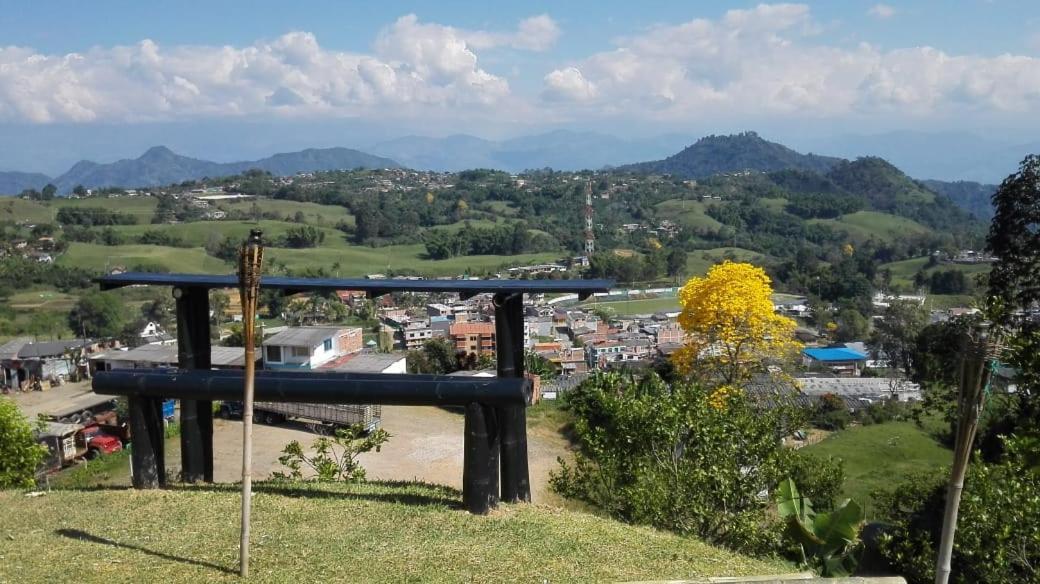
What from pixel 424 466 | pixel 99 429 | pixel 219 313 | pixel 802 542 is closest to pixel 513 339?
pixel 802 542

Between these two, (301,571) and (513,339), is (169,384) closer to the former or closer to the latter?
(301,571)

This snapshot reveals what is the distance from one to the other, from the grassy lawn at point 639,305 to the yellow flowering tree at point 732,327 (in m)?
43.8

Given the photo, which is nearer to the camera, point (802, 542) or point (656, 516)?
point (656, 516)

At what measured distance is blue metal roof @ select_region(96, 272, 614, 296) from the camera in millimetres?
5621

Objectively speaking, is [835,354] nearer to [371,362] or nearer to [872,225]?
[371,362]

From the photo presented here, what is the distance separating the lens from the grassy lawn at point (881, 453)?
15766 millimetres

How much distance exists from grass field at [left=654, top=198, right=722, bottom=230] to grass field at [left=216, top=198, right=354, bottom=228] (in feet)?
127

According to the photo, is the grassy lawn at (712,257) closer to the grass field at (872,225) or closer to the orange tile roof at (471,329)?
the grass field at (872,225)

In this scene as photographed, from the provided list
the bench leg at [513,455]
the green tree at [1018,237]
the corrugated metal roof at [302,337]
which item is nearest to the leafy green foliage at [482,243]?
the corrugated metal roof at [302,337]

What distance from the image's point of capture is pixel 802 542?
6.77 meters

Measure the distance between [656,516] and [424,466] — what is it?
830 cm

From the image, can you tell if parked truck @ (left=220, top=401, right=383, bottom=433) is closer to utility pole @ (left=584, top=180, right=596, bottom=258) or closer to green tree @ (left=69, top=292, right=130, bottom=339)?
green tree @ (left=69, top=292, right=130, bottom=339)

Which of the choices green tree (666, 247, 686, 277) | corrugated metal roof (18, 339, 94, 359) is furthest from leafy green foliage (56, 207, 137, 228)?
green tree (666, 247, 686, 277)

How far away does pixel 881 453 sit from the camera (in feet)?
58.7
